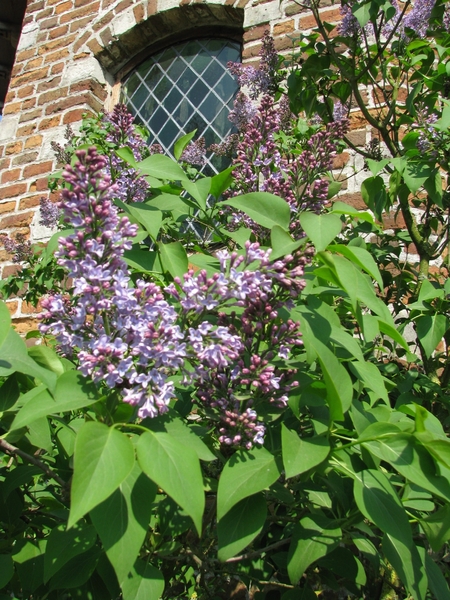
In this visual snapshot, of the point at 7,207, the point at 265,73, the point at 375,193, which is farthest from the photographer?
the point at 7,207

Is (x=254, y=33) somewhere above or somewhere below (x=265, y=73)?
above

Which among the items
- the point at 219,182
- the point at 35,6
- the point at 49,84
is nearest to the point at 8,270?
the point at 49,84

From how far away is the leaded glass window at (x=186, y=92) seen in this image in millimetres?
3512

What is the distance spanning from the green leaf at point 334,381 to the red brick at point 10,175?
354cm

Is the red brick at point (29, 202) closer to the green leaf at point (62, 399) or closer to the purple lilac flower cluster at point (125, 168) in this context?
the purple lilac flower cluster at point (125, 168)

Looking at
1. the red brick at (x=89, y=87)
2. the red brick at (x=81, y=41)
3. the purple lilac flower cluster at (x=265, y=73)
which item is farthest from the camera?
the red brick at (x=81, y=41)

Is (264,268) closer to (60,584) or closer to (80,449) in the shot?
(80,449)

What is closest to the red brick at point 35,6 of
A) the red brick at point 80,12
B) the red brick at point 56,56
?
the red brick at point 80,12

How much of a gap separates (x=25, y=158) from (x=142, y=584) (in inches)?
139

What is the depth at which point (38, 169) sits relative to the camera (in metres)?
3.73

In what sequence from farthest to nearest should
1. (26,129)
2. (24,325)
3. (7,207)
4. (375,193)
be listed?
(26,129)
(7,207)
(24,325)
(375,193)

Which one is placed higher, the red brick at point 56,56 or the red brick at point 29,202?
the red brick at point 56,56

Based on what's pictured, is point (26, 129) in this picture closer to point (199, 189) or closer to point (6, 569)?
point (199, 189)

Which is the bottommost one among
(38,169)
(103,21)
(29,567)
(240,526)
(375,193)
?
(29,567)
